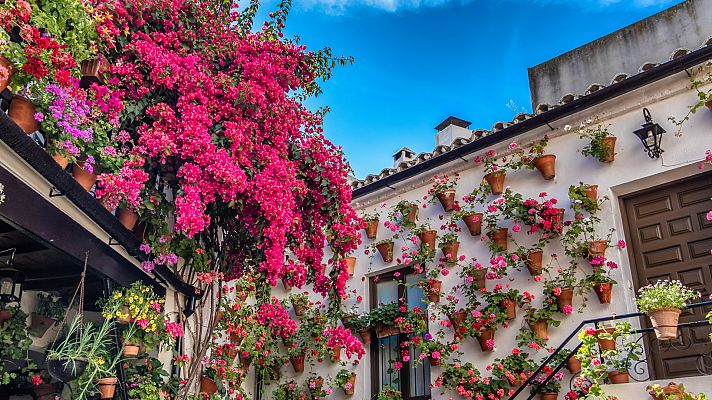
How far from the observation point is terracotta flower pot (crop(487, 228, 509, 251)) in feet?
26.7

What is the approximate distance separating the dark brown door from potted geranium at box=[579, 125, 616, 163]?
1.84ft

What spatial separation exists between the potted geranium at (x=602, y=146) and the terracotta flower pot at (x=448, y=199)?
2.00m

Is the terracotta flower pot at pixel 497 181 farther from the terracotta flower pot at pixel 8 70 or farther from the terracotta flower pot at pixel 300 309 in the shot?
the terracotta flower pot at pixel 8 70

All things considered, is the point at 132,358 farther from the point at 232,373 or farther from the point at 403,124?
the point at 403,124

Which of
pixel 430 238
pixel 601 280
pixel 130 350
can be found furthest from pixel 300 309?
pixel 601 280

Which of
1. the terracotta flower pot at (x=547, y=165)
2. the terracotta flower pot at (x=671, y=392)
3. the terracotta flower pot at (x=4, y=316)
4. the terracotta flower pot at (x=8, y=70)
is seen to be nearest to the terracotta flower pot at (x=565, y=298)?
the terracotta flower pot at (x=547, y=165)

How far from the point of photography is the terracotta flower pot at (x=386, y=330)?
9.08 meters

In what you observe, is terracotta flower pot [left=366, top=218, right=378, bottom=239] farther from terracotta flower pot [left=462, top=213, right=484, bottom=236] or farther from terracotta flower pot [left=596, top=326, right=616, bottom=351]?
terracotta flower pot [left=596, top=326, right=616, bottom=351]

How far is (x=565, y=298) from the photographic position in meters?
7.33

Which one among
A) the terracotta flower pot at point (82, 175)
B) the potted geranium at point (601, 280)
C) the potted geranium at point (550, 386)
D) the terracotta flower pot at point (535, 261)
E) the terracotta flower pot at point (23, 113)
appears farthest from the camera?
the terracotta flower pot at point (535, 261)

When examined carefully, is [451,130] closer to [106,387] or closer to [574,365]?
[574,365]

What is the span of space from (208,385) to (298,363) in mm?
3031

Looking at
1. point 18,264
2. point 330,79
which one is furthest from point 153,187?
point 330,79

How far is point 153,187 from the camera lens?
5832mm
